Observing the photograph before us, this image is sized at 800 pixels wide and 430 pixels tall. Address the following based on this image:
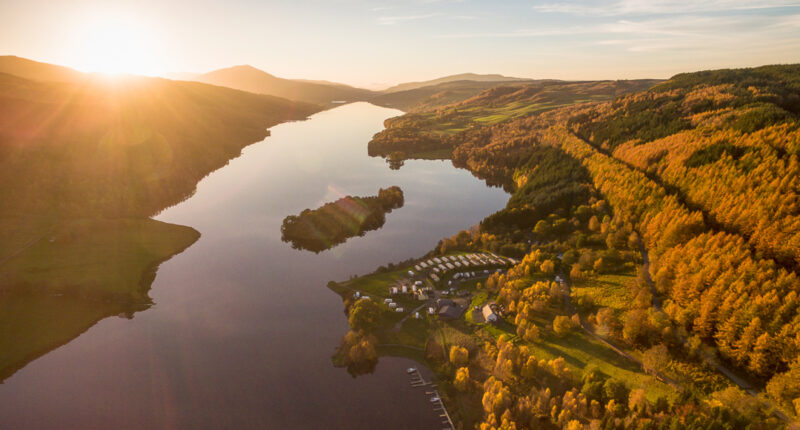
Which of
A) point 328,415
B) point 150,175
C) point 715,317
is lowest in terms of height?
point 328,415

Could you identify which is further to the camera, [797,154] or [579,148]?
[579,148]

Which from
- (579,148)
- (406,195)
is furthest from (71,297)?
(579,148)

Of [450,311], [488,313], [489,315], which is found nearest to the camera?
[489,315]

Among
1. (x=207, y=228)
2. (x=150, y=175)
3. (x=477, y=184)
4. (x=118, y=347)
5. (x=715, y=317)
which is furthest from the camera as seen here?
(x=477, y=184)

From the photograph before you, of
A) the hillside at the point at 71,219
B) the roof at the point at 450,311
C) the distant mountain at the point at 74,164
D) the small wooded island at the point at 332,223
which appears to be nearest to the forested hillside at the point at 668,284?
the roof at the point at 450,311

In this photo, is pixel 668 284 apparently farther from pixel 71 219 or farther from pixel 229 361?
pixel 71 219

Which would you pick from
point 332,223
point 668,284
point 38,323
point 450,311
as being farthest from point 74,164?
point 668,284

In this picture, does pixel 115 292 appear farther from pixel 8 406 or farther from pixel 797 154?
pixel 797 154
